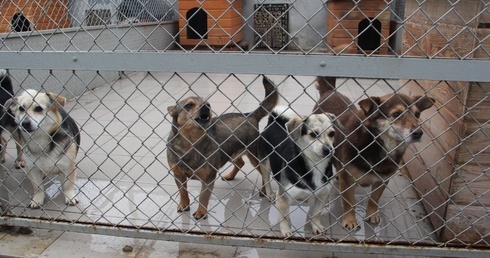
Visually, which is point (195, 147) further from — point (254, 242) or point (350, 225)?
point (350, 225)

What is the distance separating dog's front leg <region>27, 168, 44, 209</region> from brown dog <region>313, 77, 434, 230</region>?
255 cm

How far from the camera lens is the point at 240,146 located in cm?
361

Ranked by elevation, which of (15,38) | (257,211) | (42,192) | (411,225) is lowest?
(411,225)

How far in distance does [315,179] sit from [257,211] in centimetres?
74

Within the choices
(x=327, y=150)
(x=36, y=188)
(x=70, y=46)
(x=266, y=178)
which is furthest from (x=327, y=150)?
(x=70, y=46)

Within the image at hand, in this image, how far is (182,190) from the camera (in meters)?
3.30

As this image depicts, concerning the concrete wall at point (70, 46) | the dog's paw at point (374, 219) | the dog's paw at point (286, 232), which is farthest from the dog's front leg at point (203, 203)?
the concrete wall at point (70, 46)

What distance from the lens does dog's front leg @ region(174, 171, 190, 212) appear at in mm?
3279

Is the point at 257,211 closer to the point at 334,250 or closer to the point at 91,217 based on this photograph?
the point at 334,250

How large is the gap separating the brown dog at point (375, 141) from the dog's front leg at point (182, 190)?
4.34 ft

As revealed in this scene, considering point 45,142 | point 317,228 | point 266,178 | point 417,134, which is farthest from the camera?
point 266,178

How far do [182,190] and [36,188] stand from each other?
1.31 meters

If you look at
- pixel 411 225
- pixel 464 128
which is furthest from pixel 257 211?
pixel 464 128

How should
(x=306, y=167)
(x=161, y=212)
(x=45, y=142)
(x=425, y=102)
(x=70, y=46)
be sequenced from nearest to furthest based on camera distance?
(x=425, y=102) < (x=306, y=167) < (x=161, y=212) < (x=45, y=142) < (x=70, y=46)
